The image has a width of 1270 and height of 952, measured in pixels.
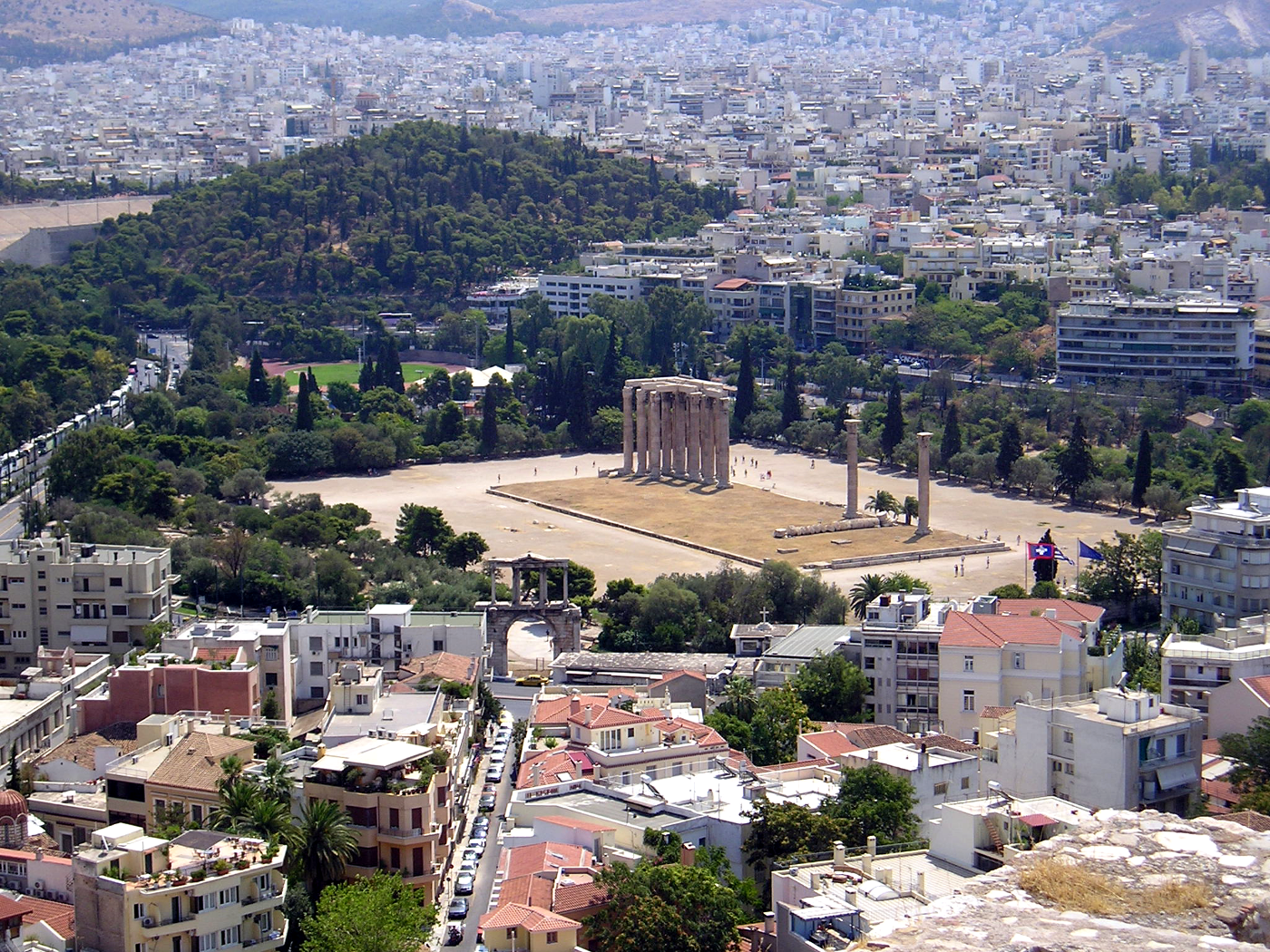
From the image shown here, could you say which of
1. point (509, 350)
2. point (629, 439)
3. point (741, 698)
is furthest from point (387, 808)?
point (509, 350)

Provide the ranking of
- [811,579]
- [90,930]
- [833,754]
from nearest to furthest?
[90,930] → [833,754] → [811,579]

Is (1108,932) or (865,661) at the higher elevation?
(1108,932)

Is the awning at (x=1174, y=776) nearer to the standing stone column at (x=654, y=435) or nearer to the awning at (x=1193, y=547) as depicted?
the awning at (x=1193, y=547)

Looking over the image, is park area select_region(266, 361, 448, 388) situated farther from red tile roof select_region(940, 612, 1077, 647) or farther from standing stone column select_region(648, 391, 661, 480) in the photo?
red tile roof select_region(940, 612, 1077, 647)

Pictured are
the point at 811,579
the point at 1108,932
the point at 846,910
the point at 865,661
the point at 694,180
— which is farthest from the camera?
Answer: the point at 694,180

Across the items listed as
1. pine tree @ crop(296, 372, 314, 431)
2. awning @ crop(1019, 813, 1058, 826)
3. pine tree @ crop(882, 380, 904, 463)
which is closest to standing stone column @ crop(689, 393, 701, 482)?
pine tree @ crop(882, 380, 904, 463)

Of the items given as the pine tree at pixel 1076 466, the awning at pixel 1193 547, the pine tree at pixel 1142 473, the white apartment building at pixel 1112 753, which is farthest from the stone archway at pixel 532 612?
the pine tree at pixel 1076 466

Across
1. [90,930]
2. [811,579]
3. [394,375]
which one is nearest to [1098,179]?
[394,375]

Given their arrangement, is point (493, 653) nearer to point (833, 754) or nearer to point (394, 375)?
point (833, 754)
